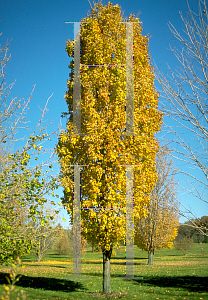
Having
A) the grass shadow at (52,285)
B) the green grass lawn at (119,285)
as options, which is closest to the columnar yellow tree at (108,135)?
the green grass lawn at (119,285)

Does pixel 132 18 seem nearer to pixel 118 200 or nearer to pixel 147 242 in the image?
pixel 118 200

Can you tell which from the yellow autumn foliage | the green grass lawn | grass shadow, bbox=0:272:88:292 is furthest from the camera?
grass shadow, bbox=0:272:88:292

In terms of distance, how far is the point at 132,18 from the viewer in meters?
9.04

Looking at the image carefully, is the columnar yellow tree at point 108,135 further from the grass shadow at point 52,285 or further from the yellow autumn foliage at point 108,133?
the grass shadow at point 52,285

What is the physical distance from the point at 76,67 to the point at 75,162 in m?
3.33

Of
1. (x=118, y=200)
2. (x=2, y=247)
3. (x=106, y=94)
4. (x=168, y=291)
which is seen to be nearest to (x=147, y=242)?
(x=168, y=291)

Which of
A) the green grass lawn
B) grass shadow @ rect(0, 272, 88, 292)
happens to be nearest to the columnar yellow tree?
the green grass lawn

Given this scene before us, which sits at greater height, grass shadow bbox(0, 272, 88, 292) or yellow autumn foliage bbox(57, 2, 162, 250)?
yellow autumn foliage bbox(57, 2, 162, 250)

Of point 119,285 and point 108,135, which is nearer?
point 108,135

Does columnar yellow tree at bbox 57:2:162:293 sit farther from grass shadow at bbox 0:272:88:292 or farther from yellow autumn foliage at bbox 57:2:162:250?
grass shadow at bbox 0:272:88:292

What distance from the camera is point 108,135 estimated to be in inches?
297

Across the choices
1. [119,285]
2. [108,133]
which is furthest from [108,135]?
[119,285]

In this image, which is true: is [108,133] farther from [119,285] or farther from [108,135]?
[119,285]

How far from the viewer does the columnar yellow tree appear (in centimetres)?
735
